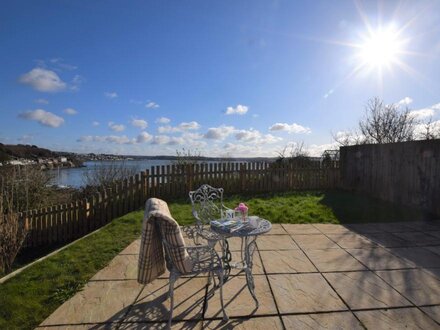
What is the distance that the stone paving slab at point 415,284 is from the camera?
2.75m

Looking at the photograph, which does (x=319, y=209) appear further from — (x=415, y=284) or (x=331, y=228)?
(x=415, y=284)

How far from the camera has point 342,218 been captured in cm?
600

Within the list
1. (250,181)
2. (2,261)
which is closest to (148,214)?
(2,261)

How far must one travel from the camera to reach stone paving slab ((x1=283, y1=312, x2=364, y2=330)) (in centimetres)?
232

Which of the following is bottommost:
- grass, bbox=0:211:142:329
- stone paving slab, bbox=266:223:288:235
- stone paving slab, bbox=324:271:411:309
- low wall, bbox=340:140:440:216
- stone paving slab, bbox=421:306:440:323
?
grass, bbox=0:211:142:329

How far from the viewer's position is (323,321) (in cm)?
239

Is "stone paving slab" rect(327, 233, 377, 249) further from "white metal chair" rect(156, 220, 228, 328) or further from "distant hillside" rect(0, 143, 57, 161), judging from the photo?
"distant hillside" rect(0, 143, 57, 161)

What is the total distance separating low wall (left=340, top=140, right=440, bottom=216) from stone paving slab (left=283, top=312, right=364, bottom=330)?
17.1 ft

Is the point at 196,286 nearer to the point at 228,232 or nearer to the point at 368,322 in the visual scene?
the point at 228,232

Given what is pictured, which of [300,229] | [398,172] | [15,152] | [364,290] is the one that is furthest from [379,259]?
[15,152]

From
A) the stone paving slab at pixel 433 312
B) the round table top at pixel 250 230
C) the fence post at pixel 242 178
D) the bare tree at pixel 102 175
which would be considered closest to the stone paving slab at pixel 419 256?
the stone paving slab at pixel 433 312

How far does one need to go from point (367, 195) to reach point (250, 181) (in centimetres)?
368

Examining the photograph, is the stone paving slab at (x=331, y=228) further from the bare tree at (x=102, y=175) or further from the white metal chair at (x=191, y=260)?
the bare tree at (x=102, y=175)

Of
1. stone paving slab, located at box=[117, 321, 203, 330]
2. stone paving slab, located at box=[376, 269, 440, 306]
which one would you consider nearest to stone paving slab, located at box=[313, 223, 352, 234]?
stone paving slab, located at box=[376, 269, 440, 306]
